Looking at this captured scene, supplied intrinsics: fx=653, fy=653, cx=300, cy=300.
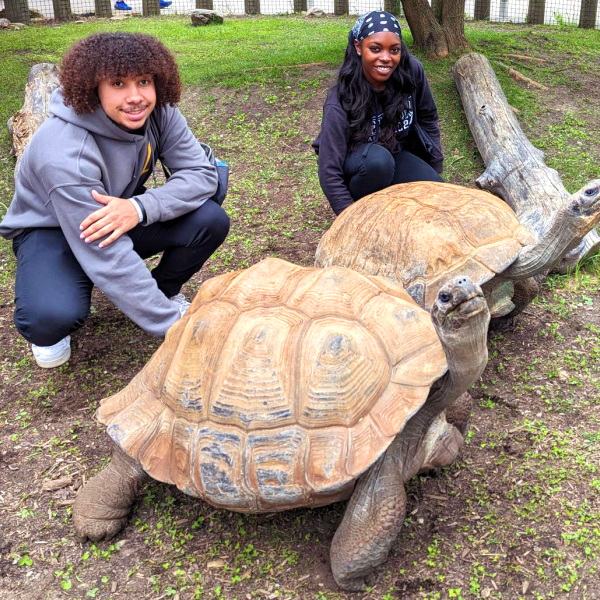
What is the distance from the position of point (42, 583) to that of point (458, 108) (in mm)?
5322

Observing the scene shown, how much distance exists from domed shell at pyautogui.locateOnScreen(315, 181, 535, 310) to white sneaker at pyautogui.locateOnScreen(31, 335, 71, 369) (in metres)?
1.47

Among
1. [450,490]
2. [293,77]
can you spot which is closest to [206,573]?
[450,490]

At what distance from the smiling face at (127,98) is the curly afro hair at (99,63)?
0.10ft

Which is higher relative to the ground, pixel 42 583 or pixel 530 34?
pixel 530 34

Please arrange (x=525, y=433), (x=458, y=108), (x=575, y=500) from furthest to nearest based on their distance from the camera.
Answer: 1. (x=458, y=108)
2. (x=525, y=433)
3. (x=575, y=500)

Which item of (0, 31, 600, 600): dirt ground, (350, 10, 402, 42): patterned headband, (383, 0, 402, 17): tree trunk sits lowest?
(0, 31, 600, 600): dirt ground

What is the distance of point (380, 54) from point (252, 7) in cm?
933

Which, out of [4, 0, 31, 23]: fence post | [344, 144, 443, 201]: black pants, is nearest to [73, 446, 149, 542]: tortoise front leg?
[344, 144, 443, 201]: black pants

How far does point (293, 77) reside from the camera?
22.6 ft

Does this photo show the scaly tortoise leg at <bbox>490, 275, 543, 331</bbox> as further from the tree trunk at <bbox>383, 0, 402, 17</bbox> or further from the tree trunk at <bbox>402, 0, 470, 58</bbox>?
the tree trunk at <bbox>383, 0, 402, 17</bbox>

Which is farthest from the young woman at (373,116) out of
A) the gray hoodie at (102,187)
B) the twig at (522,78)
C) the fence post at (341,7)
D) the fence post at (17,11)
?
the fence post at (17,11)

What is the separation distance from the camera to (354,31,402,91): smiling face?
380 centimetres

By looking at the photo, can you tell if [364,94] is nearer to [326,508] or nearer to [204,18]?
[326,508]

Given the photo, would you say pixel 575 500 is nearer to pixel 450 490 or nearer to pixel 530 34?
pixel 450 490
